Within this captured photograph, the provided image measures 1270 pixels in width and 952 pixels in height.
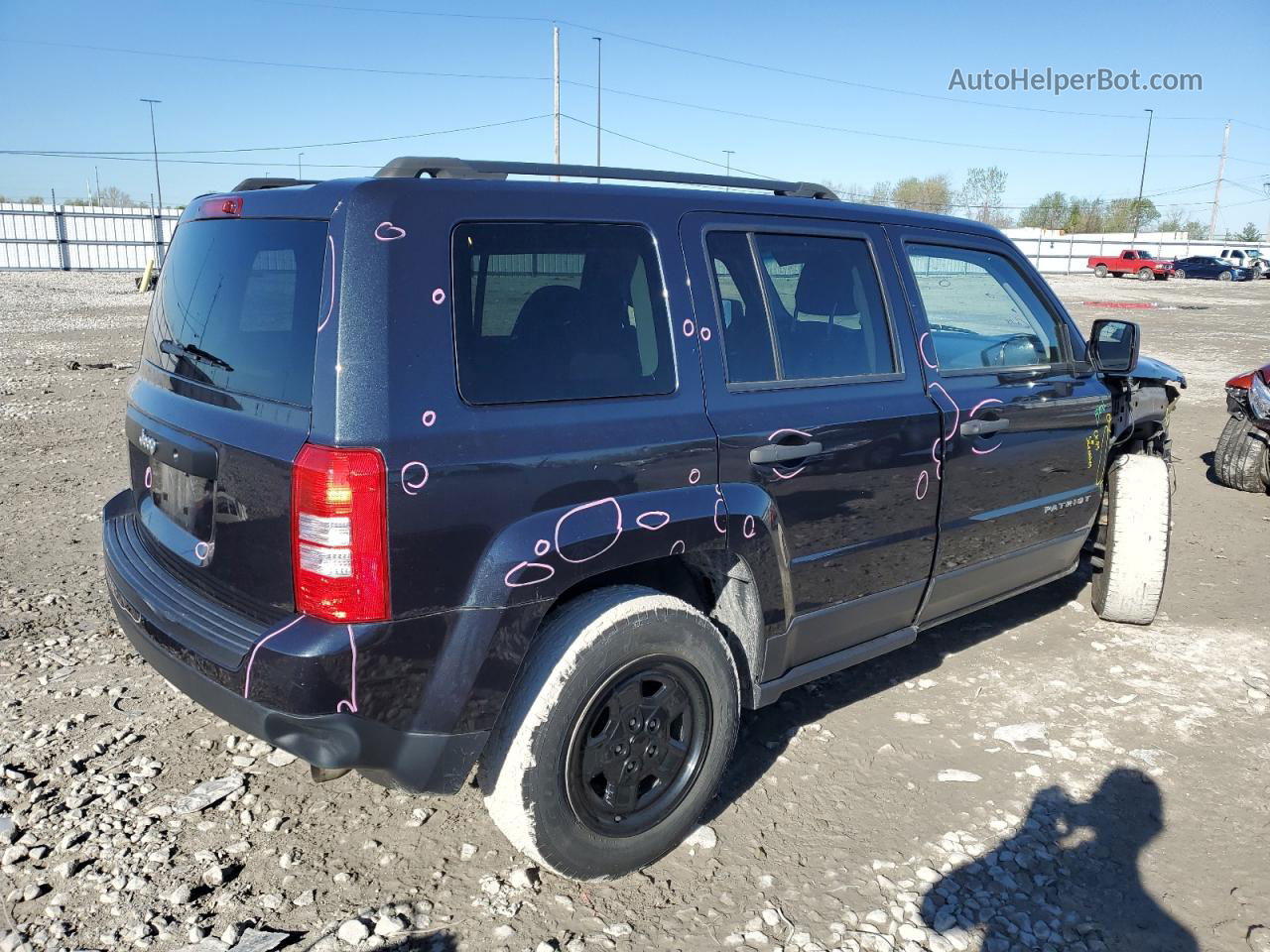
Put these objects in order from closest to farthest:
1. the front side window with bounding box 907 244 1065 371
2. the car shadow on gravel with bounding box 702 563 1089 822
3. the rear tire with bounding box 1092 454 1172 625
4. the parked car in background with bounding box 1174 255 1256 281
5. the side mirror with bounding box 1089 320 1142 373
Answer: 1. the car shadow on gravel with bounding box 702 563 1089 822
2. the front side window with bounding box 907 244 1065 371
3. the side mirror with bounding box 1089 320 1142 373
4. the rear tire with bounding box 1092 454 1172 625
5. the parked car in background with bounding box 1174 255 1256 281

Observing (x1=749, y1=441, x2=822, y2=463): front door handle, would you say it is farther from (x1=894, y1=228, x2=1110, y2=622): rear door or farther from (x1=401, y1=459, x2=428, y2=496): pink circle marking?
(x1=401, y1=459, x2=428, y2=496): pink circle marking

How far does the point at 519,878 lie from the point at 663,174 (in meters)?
2.20

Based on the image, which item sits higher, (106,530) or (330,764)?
(106,530)

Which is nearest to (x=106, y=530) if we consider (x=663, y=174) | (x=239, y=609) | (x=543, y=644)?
(x=239, y=609)

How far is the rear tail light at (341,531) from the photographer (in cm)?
221

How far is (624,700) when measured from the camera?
2736 mm

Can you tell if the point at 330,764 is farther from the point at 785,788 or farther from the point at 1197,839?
the point at 1197,839

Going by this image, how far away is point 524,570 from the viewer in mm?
2408

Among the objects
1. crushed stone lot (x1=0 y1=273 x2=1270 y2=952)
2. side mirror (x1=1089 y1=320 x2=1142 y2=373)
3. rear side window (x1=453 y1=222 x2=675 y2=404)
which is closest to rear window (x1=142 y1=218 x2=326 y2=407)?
rear side window (x1=453 y1=222 x2=675 y2=404)

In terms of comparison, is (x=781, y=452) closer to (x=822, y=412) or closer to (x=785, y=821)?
(x=822, y=412)

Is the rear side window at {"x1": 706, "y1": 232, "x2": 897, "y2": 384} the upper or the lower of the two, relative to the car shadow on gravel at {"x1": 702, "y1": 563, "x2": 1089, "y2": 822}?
upper

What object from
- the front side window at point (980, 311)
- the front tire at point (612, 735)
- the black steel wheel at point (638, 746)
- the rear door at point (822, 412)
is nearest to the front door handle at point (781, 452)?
the rear door at point (822, 412)

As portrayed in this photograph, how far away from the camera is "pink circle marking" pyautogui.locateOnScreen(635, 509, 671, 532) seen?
2631 millimetres

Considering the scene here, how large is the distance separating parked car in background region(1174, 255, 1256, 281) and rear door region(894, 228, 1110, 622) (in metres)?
50.0
